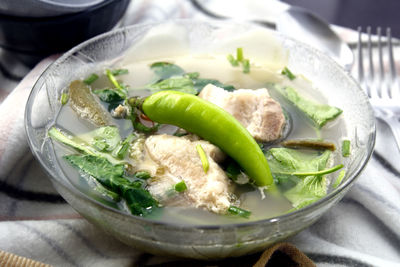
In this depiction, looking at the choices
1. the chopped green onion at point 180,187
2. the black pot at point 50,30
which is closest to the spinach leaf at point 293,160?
the chopped green onion at point 180,187

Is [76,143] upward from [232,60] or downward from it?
downward

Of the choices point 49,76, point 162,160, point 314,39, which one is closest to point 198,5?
point 314,39

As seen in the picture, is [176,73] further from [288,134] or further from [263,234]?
[263,234]

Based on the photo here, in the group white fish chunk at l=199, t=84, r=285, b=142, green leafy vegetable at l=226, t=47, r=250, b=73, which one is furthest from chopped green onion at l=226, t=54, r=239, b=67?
white fish chunk at l=199, t=84, r=285, b=142

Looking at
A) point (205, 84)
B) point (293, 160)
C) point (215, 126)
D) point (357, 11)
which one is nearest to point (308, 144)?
point (293, 160)

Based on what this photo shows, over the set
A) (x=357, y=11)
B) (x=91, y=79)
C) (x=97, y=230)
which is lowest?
(x=97, y=230)

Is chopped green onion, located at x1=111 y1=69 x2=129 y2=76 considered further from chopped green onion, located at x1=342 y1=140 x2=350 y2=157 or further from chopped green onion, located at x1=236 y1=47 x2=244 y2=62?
chopped green onion, located at x1=342 y1=140 x2=350 y2=157

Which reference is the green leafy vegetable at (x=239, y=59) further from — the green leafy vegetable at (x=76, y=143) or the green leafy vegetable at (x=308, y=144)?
the green leafy vegetable at (x=76, y=143)

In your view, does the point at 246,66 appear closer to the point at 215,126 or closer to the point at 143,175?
the point at 215,126
